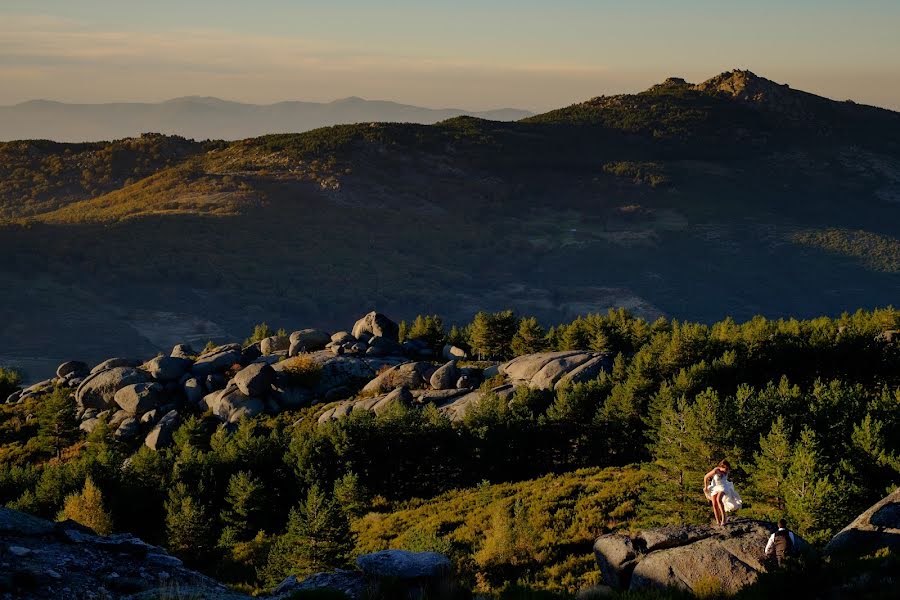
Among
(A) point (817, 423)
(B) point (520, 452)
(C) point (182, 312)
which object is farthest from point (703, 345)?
(C) point (182, 312)

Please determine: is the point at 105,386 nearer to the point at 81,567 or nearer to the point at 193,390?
the point at 193,390

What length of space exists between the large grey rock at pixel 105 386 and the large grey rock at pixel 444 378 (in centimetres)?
2650

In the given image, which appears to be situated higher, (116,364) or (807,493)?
(807,493)

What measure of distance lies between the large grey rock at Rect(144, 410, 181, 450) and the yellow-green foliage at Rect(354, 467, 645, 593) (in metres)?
23.3

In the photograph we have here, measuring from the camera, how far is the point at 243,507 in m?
46.0

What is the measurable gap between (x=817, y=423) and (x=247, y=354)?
53.8 m

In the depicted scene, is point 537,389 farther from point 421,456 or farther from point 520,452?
point 421,456

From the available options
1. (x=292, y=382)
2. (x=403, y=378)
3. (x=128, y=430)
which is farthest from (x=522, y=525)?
(x=128, y=430)

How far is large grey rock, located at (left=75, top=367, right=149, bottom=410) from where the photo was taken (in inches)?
2808

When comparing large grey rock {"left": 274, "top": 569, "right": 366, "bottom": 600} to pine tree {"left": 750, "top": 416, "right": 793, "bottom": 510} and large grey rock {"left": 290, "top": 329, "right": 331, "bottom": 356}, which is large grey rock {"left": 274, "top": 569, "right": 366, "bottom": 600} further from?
large grey rock {"left": 290, "top": 329, "right": 331, "bottom": 356}

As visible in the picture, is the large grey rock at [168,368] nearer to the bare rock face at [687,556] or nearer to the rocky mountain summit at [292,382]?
the rocky mountain summit at [292,382]

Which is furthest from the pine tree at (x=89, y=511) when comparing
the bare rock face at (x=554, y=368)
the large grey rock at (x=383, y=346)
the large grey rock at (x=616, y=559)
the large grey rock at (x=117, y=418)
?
the large grey rock at (x=383, y=346)

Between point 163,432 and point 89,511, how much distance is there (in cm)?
2118

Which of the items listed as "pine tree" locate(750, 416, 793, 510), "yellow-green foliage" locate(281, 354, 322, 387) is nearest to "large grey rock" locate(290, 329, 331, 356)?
"yellow-green foliage" locate(281, 354, 322, 387)
